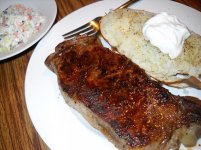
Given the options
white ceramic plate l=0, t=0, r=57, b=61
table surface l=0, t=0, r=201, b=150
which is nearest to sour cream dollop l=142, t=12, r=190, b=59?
white ceramic plate l=0, t=0, r=57, b=61

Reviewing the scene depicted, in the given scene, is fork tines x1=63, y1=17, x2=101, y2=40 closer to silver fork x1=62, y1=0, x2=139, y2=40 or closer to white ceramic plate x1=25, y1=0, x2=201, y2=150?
silver fork x1=62, y1=0, x2=139, y2=40

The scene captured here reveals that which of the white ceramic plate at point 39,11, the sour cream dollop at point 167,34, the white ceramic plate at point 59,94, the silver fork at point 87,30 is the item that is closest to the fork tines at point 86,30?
the silver fork at point 87,30

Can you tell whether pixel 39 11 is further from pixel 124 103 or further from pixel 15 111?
pixel 124 103

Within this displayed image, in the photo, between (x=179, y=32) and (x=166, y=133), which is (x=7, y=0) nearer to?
(x=179, y=32)

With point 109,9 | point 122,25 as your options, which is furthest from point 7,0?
point 122,25

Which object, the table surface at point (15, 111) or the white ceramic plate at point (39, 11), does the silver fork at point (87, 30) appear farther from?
the table surface at point (15, 111)

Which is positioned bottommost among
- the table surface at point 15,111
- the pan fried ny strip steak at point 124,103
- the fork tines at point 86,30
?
the table surface at point 15,111
